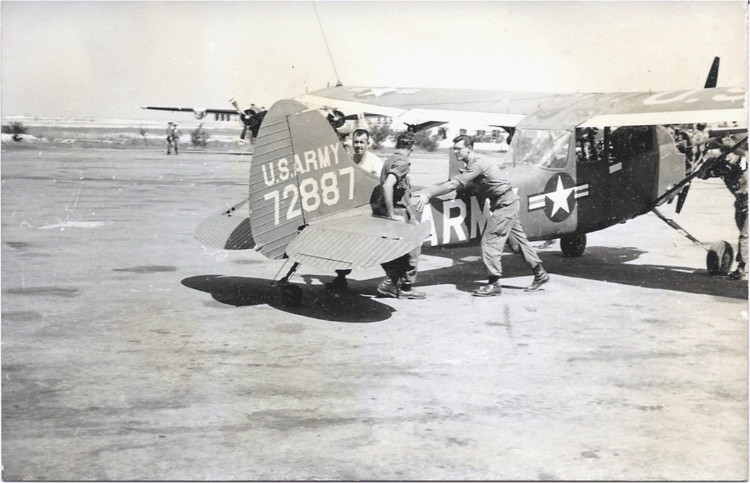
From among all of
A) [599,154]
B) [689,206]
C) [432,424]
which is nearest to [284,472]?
[432,424]

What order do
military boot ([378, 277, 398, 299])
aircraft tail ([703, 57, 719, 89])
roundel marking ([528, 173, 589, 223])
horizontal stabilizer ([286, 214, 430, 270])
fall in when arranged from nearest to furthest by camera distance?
horizontal stabilizer ([286, 214, 430, 270]) → military boot ([378, 277, 398, 299]) → roundel marking ([528, 173, 589, 223]) → aircraft tail ([703, 57, 719, 89])

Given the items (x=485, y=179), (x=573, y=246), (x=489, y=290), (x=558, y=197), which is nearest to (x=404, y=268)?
(x=489, y=290)

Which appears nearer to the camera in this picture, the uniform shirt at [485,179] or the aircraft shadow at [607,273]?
the uniform shirt at [485,179]

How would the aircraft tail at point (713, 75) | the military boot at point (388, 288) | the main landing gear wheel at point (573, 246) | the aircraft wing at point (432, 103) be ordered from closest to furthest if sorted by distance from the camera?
1. the military boot at point (388, 288)
2. the aircraft wing at point (432, 103)
3. the aircraft tail at point (713, 75)
4. the main landing gear wheel at point (573, 246)

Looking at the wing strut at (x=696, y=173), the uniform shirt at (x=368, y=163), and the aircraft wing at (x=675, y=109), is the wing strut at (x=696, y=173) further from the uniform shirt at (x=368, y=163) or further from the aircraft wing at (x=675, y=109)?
the uniform shirt at (x=368, y=163)

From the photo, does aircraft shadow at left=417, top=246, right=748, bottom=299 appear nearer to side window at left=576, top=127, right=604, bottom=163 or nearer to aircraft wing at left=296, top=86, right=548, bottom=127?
side window at left=576, top=127, right=604, bottom=163

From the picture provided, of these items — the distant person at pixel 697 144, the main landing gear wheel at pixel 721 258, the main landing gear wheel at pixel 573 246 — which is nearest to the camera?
the main landing gear wheel at pixel 721 258

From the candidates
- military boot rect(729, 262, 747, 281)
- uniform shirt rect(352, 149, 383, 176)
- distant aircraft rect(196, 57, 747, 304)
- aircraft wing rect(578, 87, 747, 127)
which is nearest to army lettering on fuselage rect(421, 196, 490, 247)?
distant aircraft rect(196, 57, 747, 304)

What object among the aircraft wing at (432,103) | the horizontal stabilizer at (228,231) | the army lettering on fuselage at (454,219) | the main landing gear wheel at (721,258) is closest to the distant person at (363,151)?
the aircraft wing at (432,103)
